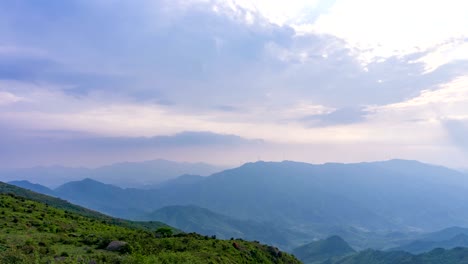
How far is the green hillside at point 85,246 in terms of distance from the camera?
31713 millimetres

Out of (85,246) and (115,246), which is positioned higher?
(115,246)

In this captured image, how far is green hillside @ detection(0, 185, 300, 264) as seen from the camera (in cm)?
3171

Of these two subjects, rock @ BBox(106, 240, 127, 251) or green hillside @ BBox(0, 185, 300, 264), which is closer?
green hillside @ BBox(0, 185, 300, 264)

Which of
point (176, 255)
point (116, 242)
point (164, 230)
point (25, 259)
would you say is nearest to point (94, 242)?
point (116, 242)

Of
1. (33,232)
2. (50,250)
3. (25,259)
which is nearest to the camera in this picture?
(25,259)

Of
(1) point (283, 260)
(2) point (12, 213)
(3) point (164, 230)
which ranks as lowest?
(1) point (283, 260)

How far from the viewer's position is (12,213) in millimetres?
51750

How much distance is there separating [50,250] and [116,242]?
726 cm

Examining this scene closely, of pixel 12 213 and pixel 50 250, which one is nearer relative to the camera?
pixel 50 250

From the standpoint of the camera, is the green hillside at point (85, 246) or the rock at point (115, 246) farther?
the rock at point (115, 246)

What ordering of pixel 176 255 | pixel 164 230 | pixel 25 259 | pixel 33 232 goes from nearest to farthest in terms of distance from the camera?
pixel 25 259, pixel 176 255, pixel 33 232, pixel 164 230

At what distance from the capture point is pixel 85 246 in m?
39.5

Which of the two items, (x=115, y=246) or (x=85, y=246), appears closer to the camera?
(x=115, y=246)

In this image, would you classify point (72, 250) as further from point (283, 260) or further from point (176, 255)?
point (283, 260)
